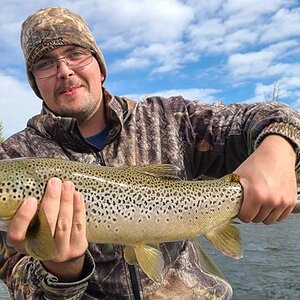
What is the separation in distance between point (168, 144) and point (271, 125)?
0.69 m

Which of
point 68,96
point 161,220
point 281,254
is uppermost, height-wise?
point 68,96

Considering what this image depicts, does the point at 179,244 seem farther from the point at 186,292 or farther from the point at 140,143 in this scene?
the point at 140,143

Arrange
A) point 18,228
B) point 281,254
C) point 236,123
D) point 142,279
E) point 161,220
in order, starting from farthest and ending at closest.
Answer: point 281,254 → point 236,123 → point 142,279 → point 161,220 → point 18,228

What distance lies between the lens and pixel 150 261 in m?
2.90

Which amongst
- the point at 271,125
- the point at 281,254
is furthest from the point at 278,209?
the point at 281,254

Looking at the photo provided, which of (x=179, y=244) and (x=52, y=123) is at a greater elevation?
Result: (x=52, y=123)

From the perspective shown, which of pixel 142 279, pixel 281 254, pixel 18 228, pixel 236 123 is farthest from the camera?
pixel 281 254

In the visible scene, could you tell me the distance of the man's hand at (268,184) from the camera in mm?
2699

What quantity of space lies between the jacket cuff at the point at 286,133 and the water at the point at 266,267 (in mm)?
10002

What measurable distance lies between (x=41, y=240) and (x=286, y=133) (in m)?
1.44

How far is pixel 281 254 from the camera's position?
1783 centimetres

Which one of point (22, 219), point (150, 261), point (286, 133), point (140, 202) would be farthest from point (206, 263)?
point (22, 219)

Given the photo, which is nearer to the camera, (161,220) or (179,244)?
(161,220)

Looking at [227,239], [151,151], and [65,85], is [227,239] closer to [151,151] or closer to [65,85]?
[151,151]
